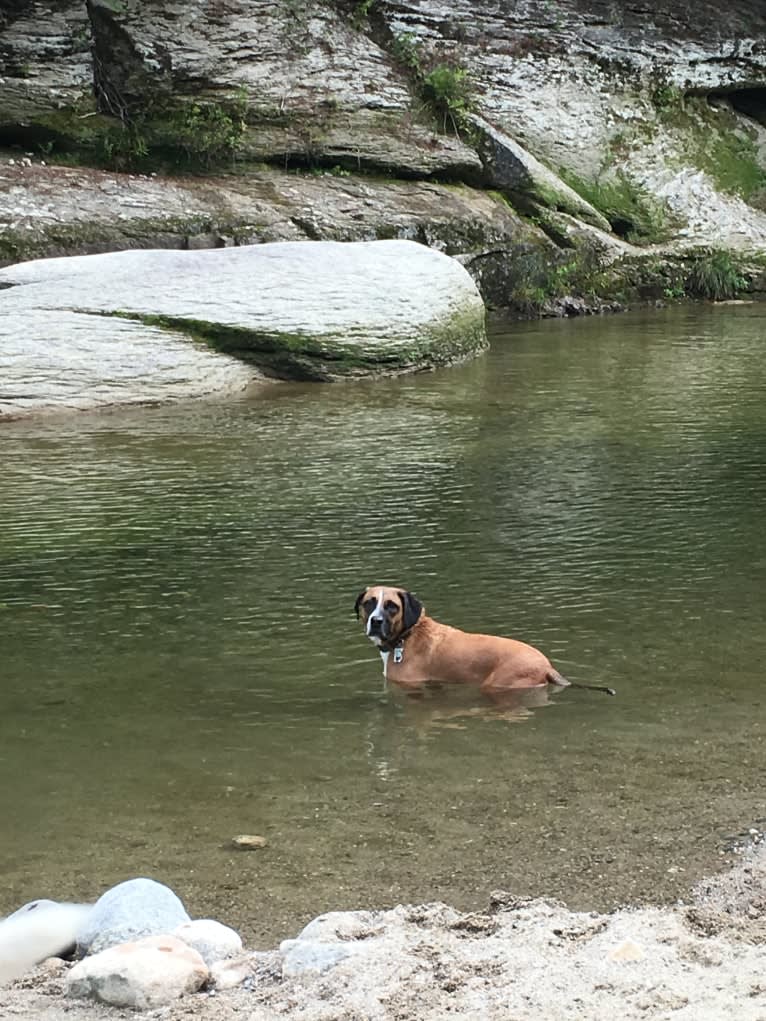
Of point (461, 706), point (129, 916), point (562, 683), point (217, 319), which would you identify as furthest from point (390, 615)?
point (217, 319)

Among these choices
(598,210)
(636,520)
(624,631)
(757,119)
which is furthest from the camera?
(757,119)

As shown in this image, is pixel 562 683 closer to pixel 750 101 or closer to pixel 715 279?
pixel 715 279

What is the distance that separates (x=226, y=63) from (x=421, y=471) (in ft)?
44.0

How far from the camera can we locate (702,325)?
18.3m

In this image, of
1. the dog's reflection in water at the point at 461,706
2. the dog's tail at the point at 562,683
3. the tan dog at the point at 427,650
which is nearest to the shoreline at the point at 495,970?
the dog's reflection in water at the point at 461,706

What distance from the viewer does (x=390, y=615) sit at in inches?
230

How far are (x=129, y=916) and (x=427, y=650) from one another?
2411mm

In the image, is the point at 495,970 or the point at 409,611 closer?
the point at 495,970

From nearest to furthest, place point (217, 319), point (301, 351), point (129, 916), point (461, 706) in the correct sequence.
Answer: point (129, 916) < point (461, 706) < point (217, 319) < point (301, 351)

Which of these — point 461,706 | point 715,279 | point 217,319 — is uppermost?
point 715,279

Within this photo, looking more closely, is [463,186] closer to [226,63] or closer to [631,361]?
[226,63]

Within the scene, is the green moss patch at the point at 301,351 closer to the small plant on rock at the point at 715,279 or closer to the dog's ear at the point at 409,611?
the dog's ear at the point at 409,611

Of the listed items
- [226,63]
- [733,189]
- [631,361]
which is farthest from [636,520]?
[733,189]

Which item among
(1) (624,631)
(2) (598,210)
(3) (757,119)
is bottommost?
(1) (624,631)
